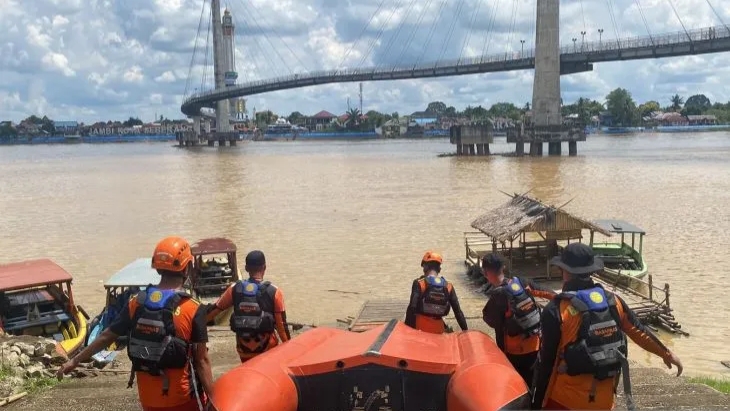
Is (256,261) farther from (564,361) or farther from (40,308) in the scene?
(40,308)

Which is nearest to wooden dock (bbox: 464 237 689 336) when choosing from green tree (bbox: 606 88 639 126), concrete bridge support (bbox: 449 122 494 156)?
concrete bridge support (bbox: 449 122 494 156)

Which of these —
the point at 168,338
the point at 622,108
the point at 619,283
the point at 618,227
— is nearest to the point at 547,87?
the point at 618,227

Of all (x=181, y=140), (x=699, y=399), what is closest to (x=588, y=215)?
(x=699, y=399)

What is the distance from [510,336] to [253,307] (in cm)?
184

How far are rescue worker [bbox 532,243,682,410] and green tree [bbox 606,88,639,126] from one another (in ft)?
→ 524

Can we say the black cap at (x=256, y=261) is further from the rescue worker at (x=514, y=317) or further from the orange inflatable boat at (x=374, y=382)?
the rescue worker at (x=514, y=317)

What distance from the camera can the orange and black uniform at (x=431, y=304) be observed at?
537cm

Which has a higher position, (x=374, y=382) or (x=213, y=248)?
(x=374, y=382)

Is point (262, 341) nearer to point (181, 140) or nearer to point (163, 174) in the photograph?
point (163, 174)

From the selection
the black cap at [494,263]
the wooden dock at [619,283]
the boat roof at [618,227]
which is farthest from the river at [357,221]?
the black cap at [494,263]

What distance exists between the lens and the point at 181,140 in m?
122

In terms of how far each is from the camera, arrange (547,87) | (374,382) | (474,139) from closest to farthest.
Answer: (374,382)
(547,87)
(474,139)

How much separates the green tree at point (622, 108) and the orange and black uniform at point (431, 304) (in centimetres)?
15832

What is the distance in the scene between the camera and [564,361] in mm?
3537
